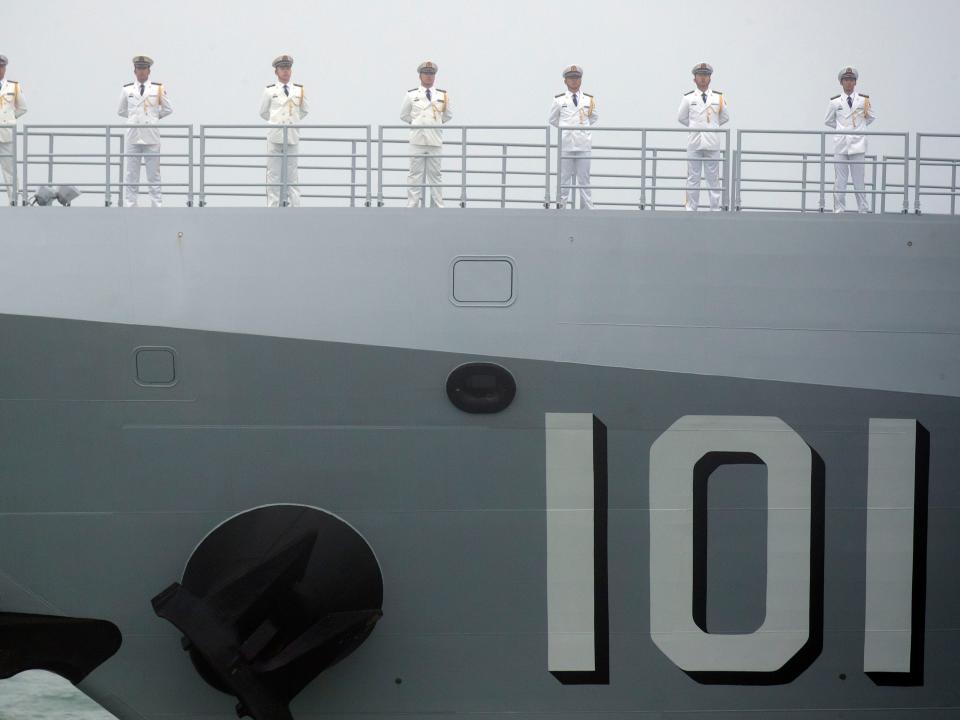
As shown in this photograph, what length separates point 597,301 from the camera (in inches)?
235

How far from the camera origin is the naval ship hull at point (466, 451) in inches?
228

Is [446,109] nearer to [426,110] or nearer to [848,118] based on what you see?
[426,110]

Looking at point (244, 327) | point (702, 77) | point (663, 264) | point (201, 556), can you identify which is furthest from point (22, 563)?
point (702, 77)

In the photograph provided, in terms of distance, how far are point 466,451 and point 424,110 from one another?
10.4 ft

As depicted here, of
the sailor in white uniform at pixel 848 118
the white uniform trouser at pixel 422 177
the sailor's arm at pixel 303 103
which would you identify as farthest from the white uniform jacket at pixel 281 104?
the sailor in white uniform at pixel 848 118

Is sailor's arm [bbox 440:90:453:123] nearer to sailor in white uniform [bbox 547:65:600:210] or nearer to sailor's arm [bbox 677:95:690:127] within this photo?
sailor in white uniform [bbox 547:65:600:210]

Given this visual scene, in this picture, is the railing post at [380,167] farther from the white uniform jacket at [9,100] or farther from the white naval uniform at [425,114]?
the white uniform jacket at [9,100]

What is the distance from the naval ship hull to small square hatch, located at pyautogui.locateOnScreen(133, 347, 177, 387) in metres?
0.01

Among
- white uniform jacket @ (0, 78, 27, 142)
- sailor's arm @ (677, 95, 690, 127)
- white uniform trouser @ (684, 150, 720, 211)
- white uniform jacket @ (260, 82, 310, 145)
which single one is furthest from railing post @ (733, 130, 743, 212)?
white uniform jacket @ (0, 78, 27, 142)

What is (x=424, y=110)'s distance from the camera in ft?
25.2

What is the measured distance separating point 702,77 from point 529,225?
2.89 meters

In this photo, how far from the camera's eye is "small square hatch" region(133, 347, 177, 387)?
5789 millimetres

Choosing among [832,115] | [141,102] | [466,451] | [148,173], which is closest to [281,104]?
[141,102]

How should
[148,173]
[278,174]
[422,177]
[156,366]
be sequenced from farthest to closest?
Answer: [278,174] → [422,177] → [148,173] → [156,366]
